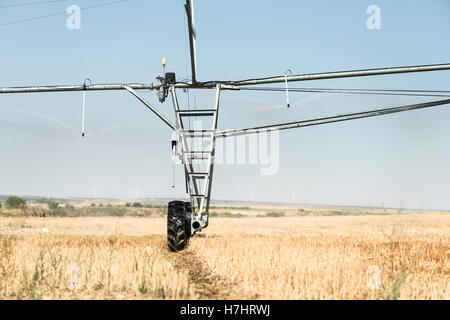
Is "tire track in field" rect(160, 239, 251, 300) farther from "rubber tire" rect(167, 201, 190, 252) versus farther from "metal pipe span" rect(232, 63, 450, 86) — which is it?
"metal pipe span" rect(232, 63, 450, 86)

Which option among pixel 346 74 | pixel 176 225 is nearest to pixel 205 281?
pixel 176 225

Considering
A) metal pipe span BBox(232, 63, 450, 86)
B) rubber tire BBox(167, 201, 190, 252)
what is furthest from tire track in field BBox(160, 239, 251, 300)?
metal pipe span BBox(232, 63, 450, 86)

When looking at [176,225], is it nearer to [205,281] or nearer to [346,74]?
[205,281]

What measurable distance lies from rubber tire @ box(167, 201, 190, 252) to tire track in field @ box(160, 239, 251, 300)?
0.46 m

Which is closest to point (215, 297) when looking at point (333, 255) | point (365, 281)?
point (365, 281)

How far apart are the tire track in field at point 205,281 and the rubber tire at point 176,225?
46cm

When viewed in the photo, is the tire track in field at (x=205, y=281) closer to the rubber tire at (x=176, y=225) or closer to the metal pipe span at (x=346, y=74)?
the rubber tire at (x=176, y=225)

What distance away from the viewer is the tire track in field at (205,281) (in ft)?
17.0

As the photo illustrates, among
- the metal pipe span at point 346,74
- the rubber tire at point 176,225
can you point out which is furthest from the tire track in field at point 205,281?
the metal pipe span at point 346,74

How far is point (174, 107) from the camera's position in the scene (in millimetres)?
10883

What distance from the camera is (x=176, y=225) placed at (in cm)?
957

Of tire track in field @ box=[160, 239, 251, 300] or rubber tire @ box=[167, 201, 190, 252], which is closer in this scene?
tire track in field @ box=[160, 239, 251, 300]

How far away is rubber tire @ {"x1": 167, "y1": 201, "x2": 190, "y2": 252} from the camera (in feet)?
31.4
